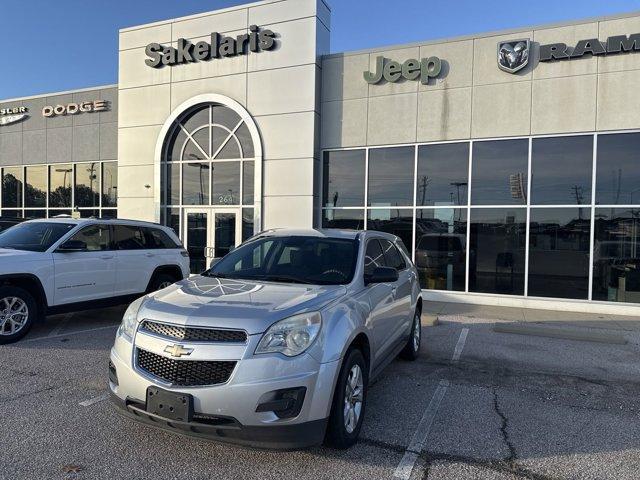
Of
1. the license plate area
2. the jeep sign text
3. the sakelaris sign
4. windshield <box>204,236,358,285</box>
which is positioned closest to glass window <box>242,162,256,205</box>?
the sakelaris sign

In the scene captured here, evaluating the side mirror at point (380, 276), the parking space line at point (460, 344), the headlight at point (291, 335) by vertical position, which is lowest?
the parking space line at point (460, 344)

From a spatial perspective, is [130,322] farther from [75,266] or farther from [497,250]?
[497,250]

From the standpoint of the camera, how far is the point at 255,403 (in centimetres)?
A: 318

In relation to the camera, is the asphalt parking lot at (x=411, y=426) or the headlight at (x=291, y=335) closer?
the headlight at (x=291, y=335)

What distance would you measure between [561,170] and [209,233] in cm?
980

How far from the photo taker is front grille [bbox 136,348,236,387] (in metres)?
3.26

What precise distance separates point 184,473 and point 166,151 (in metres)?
13.2

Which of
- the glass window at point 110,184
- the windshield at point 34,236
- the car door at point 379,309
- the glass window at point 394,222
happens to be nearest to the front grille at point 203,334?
the car door at point 379,309

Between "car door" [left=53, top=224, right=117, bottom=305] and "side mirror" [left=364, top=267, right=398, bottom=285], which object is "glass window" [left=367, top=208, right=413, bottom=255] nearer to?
"car door" [left=53, top=224, right=117, bottom=305]

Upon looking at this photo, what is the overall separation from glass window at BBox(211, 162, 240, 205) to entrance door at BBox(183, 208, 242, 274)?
12.3 inches

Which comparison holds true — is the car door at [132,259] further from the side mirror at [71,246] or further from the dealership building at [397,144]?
the dealership building at [397,144]

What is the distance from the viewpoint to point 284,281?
14.9 feet

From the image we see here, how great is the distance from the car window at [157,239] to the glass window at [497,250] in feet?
24.0

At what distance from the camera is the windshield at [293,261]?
4.61 meters
